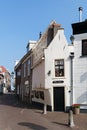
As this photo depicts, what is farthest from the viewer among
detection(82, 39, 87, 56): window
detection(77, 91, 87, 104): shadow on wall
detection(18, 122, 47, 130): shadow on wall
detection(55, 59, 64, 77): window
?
detection(55, 59, 64, 77): window

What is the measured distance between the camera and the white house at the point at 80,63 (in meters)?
28.3

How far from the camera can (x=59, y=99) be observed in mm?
29344

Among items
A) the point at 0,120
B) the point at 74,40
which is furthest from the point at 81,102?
the point at 0,120

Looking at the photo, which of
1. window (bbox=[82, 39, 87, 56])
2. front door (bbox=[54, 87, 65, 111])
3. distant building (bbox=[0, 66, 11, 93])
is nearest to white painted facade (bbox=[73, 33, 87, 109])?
window (bbox=[82, 39, 87, 56])

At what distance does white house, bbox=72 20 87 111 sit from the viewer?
1115 inches

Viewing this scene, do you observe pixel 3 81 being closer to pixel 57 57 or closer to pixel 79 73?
pixel 57 57

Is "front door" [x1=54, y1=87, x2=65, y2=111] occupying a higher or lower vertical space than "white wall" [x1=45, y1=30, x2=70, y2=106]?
lower

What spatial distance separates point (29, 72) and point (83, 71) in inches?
568

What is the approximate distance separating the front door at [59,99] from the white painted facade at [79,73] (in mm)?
1274

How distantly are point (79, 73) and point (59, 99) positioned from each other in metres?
2.83

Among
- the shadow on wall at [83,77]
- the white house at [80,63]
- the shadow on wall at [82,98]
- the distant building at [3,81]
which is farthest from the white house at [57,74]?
the distant building at [3,81]

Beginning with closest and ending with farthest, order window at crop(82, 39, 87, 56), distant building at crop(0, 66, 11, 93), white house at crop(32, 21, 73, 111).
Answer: window at crop(82, 39, 87, 56)
white house at crop(32, 21, 73, 111)
distant building at crop(0, 66, 11, 93)

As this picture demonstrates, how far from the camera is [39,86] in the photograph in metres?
33.9

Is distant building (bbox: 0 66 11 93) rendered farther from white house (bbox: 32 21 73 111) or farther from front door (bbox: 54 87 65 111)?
front door (bbox: 54 87 65 111)
